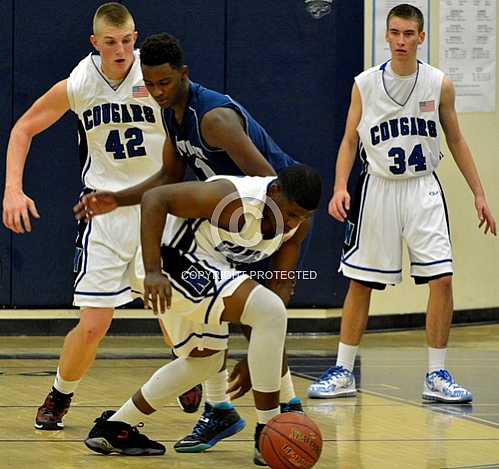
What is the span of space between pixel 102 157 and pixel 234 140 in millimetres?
1422

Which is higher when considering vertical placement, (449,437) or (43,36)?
(43,36)

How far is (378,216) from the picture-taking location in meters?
7.74

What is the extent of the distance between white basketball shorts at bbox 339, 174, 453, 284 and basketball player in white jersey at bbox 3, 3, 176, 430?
161 centimetres

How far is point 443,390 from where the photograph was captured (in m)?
7.45

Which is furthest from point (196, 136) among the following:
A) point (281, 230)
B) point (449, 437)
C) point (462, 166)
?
point (462, 166)

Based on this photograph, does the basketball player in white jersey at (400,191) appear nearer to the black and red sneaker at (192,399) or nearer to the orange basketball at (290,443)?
the black and red sneaker at (192,399)

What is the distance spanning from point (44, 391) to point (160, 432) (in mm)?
1570

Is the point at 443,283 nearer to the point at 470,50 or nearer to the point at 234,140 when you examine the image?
the point at 234,140

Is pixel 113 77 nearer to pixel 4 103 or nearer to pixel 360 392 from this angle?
pixel 360 392

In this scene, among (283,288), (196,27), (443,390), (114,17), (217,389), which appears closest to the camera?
(283,288)

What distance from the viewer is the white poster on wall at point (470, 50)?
11430 millimetres

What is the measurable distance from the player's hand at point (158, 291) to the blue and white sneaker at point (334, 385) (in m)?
2.57

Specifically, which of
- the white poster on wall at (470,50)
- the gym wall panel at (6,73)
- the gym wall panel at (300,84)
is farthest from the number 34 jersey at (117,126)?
the white poster on wall at (470,50)

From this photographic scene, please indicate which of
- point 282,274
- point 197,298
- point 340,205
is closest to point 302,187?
point 282,274
